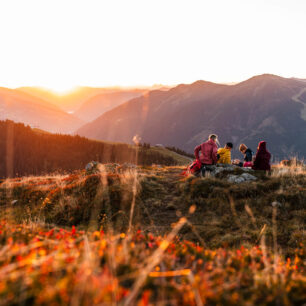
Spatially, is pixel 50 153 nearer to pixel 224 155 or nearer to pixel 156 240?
pixel 224 155

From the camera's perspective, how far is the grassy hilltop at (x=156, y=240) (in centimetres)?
213

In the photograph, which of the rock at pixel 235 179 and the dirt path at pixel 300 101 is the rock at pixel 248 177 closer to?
the rock at pixel 235 179

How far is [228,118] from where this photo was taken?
473ft

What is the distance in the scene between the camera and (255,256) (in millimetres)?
3725

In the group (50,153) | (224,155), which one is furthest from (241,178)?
(50,153)

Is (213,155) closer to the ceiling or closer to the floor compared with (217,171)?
closer to the ceiling

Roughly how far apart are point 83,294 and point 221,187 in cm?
843

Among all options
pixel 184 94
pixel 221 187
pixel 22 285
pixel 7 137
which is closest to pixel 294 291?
pixel 22 285

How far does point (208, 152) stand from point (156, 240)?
795 cm

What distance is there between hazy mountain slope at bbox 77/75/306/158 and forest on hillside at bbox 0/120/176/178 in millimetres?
93927

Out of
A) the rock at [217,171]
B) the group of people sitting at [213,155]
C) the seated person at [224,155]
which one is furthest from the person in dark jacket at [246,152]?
the rock at [217,171]

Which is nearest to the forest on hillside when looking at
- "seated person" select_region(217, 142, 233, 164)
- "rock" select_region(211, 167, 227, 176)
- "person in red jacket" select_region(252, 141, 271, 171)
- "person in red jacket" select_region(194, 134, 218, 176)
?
"person in red jacket" select_region(194, 134, 218, 176)

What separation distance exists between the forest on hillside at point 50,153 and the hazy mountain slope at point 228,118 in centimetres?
9393

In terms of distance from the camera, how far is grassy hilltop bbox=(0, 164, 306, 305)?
7.00 ft
